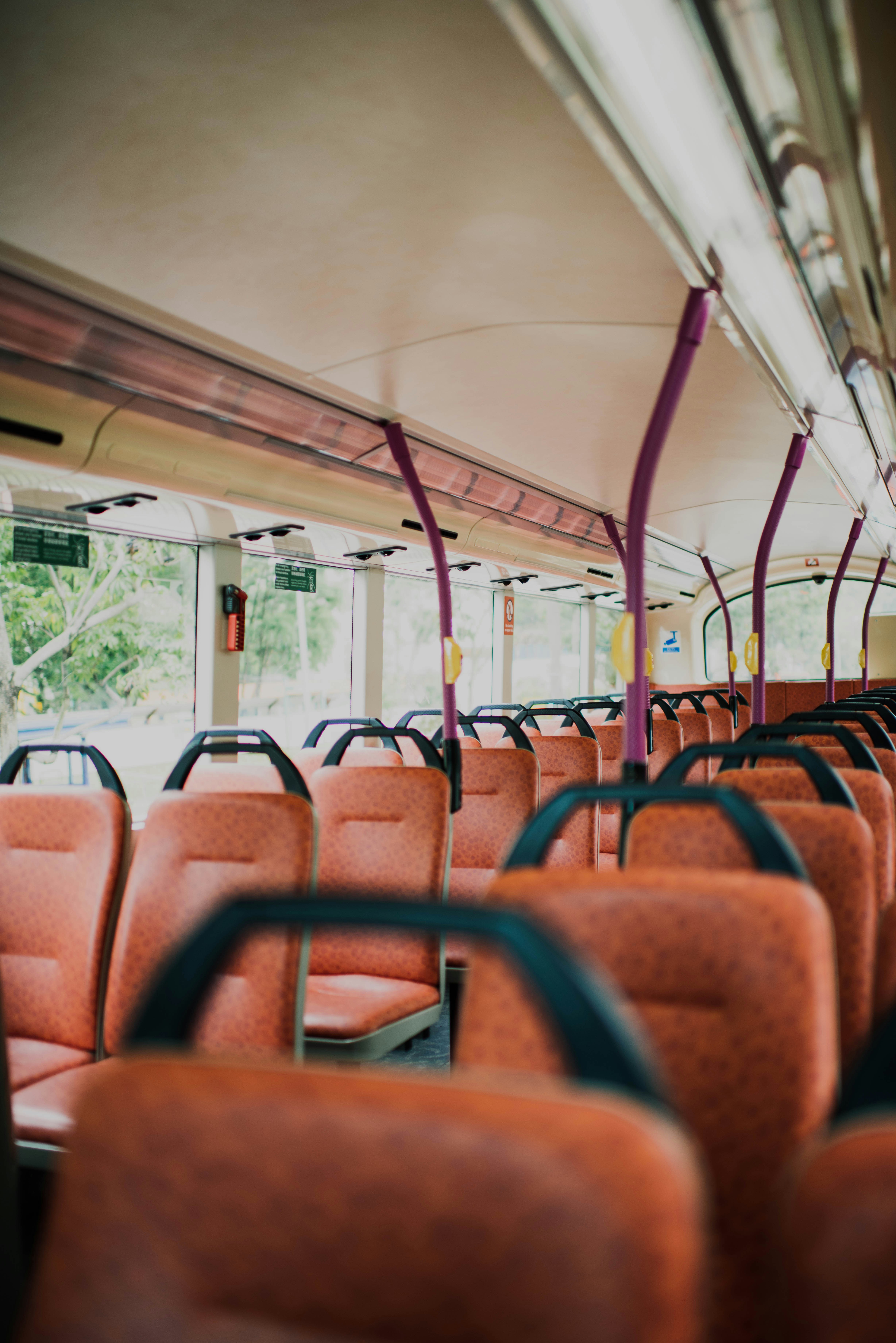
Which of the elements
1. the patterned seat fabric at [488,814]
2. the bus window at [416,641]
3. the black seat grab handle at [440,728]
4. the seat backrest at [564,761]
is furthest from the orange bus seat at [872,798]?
the bus window at [416,641]

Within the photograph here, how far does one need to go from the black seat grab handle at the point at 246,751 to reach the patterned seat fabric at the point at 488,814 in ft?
3.16

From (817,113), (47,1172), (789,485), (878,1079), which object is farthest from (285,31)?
(789,485)

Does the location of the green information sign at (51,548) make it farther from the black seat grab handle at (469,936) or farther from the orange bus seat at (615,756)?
the black seat grab handle at (469,936)

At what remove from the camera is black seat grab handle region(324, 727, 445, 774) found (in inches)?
136

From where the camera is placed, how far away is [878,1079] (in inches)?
34.1

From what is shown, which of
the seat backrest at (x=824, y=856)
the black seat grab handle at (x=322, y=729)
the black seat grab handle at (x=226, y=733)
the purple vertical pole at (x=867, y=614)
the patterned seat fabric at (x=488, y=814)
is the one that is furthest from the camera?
the purple vertical pole at (x=867, y=614)

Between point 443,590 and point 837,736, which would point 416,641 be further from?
point 837,736

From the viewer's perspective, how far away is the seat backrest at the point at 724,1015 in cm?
109

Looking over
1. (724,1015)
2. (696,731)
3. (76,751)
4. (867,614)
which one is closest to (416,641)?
(696,731)

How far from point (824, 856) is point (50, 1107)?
1.66 meters

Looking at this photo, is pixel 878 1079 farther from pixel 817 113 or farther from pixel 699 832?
pixel 817 113

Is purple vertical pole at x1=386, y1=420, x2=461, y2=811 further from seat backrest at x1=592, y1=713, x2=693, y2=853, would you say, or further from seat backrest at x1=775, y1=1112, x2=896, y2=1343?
seat backrest at x1=775, y1=1112, x2=896, y2=1343

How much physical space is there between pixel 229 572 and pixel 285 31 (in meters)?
3.93

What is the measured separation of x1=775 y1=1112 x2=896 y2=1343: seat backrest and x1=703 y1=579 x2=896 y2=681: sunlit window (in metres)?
14.1
